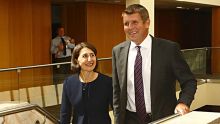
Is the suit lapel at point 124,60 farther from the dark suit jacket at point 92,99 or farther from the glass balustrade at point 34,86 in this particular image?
the glass balustrade at point 34,86

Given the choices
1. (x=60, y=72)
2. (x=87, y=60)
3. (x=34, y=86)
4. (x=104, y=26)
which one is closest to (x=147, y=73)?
(x=87, y=60)

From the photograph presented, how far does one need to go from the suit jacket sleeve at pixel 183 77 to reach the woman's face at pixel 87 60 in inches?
32.9

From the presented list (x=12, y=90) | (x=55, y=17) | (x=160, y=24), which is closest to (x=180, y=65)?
(x=12, y=90)

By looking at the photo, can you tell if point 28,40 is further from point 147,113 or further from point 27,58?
point 147,113

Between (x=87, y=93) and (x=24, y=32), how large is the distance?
342 inches

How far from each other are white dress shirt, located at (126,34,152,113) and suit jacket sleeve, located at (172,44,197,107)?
19cm

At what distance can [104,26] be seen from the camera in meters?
15.3

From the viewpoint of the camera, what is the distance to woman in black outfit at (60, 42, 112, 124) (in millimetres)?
3453

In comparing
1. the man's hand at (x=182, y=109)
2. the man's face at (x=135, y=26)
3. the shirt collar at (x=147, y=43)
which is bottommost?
the man's hand at (x=182, y=109)

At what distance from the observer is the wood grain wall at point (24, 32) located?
11.1 meters

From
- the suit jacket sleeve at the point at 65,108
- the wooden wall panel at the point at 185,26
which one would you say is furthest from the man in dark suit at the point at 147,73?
the wooden wall panel at the point at 185,26

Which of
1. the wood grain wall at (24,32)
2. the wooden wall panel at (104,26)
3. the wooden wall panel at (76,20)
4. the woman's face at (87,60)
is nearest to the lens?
the woman's face at (87,60)

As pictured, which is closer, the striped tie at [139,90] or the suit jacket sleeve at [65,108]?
the striped tie at [139,90]

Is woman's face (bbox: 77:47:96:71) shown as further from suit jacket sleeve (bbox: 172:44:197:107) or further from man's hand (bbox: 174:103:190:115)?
man's hand (bbox: 174:103:190:115)
